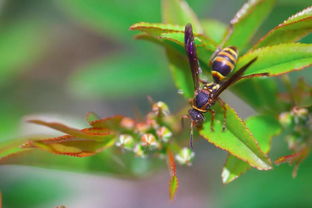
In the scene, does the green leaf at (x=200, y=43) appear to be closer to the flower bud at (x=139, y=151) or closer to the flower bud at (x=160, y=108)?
the flower bud at (x=160, y=108)

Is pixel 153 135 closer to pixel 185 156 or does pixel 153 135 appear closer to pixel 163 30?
pixel 185 156

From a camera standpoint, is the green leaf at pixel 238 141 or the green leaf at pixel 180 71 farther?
the green leaf at pixel 180 71

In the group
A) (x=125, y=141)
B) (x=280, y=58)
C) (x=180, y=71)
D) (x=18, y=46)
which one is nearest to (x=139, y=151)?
(x=125, y=141)

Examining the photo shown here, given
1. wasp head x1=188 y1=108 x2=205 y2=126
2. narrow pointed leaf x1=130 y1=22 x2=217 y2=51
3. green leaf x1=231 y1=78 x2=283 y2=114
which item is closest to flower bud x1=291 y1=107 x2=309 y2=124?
green leaf x1=231 y1=78 x2=283 y2=114

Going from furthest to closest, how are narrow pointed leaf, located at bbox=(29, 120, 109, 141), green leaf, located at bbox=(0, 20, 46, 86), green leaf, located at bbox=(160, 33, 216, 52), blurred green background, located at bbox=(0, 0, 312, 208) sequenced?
1. green leaf, located at bbox=(0, 20, 46, 86)
2. blurred green background, located at bbox=(0, 0, 312, 208)
3. green leaf, located at bbox=(160, 33, 216, 52)
4. narrow pointed leaf, located at bbox=(29, 120, 109, 141)

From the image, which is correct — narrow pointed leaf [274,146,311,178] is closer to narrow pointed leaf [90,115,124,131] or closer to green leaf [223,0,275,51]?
green leaf [223,0,275,51]

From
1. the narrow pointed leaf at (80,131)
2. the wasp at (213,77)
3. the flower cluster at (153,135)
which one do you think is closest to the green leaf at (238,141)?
the wasp at (213,77)
